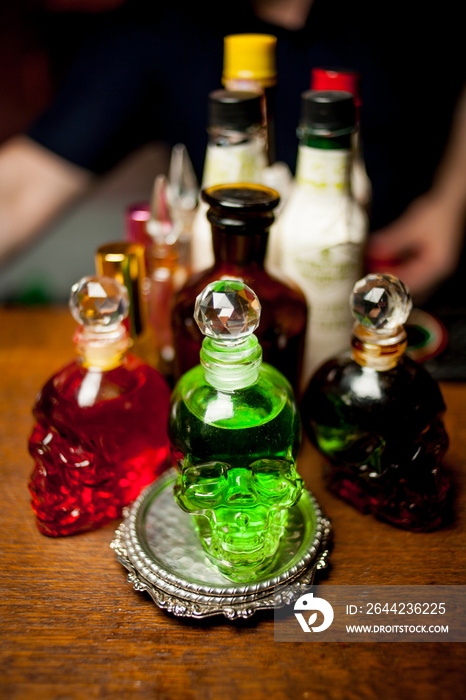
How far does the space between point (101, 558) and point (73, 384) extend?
13cm

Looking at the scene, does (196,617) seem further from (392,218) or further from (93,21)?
(93,21)

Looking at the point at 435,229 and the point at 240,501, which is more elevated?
the point at 240,501

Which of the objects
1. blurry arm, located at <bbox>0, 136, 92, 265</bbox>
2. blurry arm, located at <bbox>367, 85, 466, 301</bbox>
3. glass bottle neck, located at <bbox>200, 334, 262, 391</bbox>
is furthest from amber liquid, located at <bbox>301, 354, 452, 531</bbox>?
blurry arm, located at <bbox>0, 136, 92, 265</bbox>

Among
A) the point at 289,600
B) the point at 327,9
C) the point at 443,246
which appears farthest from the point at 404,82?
the point at 289,600

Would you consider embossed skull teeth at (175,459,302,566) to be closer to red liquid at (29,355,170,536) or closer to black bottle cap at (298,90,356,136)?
red liquid at (29,355,170,536)

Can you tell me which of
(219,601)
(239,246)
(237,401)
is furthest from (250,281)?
(219,601)

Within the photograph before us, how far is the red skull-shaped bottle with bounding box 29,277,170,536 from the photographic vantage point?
0.44m

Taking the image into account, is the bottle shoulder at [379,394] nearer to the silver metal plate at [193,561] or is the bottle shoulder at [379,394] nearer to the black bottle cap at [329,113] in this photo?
the silver metal plate at [193,561]

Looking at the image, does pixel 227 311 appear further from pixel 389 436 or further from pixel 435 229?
pixel 435 229

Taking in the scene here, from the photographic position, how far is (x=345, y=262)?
0.54 metres

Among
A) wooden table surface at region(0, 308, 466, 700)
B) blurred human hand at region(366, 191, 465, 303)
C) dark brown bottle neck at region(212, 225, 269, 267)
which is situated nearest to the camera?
wooden table surface at region(0, 308, 466, 700)

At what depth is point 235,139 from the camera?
517 mm

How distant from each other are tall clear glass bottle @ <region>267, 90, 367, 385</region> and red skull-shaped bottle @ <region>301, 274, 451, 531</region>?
0.10m

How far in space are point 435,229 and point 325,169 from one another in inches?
23.4
